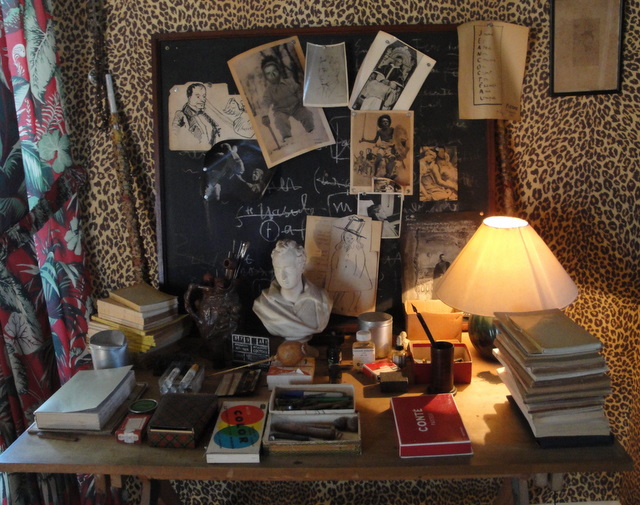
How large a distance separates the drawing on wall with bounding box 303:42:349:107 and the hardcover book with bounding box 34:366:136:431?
0.99 m

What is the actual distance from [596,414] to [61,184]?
1.66 meters

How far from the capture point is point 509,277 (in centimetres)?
150

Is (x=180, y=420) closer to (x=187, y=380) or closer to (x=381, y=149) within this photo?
(x=187, y=380)

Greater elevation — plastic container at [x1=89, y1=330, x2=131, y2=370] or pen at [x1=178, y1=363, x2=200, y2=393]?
plastic container at [x1=89, y1=330, x2=131, y2=370]

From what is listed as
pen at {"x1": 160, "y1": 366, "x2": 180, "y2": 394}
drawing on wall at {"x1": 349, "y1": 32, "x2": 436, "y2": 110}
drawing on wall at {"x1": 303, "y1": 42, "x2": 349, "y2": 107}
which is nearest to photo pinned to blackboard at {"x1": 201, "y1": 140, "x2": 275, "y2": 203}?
drawing on wall at {"x1": 303, "y1": 42, "x2": 349, "y2": 107}

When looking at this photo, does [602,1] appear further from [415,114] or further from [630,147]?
[415,114]

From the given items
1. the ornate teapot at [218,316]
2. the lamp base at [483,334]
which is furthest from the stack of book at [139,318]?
the lamp base at [483,334]

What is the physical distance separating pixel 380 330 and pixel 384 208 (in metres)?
0.42

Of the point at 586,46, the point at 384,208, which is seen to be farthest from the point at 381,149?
the point at 586,46

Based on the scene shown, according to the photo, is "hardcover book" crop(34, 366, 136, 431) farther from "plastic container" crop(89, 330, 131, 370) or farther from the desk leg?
the desk leg

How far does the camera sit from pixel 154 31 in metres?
1.79

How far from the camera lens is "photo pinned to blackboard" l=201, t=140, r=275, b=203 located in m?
1.81

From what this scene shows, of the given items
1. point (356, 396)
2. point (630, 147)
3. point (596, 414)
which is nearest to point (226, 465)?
point (356, 396)

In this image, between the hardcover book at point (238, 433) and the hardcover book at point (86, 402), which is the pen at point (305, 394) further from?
the hardcover book at point (86, 402)
